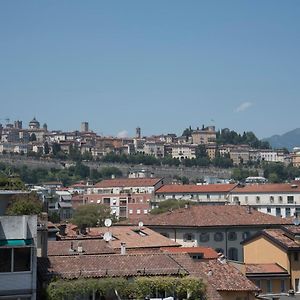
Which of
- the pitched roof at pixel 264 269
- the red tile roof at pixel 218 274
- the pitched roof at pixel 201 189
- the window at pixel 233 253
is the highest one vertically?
the pitched roof at pixel 201 189

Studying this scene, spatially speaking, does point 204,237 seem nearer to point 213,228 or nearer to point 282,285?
point 213,228

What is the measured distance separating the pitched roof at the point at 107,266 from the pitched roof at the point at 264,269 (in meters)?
9.45

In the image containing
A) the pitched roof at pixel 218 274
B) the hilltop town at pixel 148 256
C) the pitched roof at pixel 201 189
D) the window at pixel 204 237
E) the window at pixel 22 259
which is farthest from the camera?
the pitched roof at pixel 201 189

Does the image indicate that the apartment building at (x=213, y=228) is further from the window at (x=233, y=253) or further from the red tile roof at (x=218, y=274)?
the red tile roof at (x=218, y=274)

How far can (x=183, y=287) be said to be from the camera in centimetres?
2081

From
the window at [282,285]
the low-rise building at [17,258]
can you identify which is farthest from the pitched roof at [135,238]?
the low-rise building at [17,258]

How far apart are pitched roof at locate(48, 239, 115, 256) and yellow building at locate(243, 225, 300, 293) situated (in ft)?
23.0

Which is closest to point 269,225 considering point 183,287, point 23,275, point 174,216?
point 174,216

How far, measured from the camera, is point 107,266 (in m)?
21.0

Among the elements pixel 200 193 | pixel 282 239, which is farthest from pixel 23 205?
pixel 200 193

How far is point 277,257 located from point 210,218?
54.5ft

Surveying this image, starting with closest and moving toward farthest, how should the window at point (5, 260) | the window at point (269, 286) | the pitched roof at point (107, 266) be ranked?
the window at point (5, 260) < the pitched roof at point (107, 266) < the window at point (269, 286)

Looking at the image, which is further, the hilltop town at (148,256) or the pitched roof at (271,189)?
the pitched roof at (271,189)

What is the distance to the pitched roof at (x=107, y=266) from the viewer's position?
802 inches
